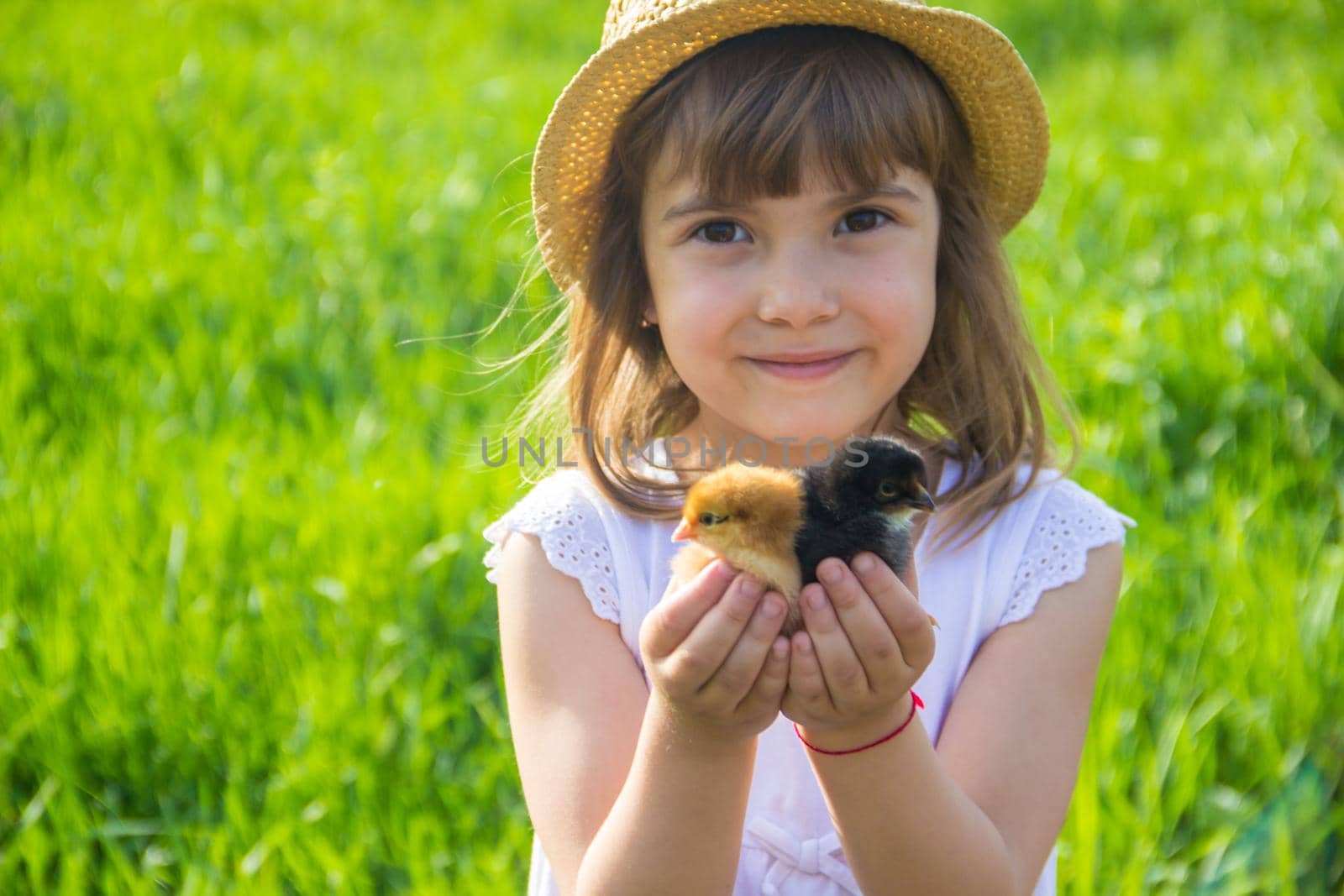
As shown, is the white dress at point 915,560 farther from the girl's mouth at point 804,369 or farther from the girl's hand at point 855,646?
the girl's hand at point 855,646

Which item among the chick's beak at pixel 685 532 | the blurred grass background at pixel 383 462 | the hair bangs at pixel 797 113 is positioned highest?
the hair bangs at pixel 797 113

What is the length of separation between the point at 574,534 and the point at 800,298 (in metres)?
0.68

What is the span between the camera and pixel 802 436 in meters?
2.40

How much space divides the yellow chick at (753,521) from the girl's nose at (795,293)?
0.55 m

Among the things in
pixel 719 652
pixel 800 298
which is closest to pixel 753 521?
pixel 719 652

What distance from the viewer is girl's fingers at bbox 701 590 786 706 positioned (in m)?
1.74

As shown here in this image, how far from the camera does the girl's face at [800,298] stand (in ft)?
7.47

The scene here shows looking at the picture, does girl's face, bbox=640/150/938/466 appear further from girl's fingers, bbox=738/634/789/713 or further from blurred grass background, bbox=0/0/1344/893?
blurred grass background, bbox=0/0/1344/893

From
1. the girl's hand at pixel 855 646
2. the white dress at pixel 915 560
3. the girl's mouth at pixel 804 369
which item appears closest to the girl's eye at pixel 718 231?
the girl's mouth at pixel 804 369

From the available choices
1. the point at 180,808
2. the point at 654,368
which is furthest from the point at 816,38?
the point at 180,808

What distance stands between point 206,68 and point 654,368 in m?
5.44

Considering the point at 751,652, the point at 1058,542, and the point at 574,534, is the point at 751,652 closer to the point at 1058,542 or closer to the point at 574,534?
the point at 574,534

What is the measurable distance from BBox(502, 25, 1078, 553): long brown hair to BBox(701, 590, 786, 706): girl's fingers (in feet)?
2.54

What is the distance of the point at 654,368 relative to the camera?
2.82 metres
